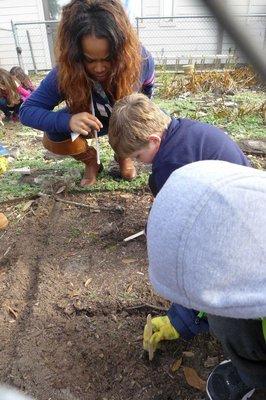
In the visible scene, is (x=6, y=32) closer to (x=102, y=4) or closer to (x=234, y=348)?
(x=102, y=4)

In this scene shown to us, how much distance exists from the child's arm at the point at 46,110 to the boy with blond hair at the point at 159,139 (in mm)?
739

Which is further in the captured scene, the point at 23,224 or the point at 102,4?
the point at 23,224

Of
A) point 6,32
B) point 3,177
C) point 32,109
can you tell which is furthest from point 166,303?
point 6,32

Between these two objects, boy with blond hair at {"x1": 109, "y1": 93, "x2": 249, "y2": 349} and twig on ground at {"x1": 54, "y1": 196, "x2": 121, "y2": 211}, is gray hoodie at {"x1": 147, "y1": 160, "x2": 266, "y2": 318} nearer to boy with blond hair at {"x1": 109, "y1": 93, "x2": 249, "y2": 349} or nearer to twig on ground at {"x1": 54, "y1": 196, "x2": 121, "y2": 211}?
boy with blond hair at {"x1": 109, "y1": 93, "x2": 249, "y2": 349}

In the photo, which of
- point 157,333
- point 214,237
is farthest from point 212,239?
point 157,333

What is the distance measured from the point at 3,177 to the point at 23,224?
0.82m

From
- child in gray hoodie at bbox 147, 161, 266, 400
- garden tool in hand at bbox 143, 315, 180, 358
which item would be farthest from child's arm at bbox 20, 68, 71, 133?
child in gray hoodie at bbox 147, 161, 266, 400

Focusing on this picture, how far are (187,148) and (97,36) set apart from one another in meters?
0.74

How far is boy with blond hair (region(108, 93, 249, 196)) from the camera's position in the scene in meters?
1.57

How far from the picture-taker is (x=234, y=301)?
0.84 metres

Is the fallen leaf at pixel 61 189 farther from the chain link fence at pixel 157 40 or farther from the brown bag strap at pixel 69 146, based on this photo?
the chain link fence at pixel 157 40

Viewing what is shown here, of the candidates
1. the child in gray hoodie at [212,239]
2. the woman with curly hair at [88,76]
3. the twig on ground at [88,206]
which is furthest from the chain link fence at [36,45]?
the child in gray hoodie at [212,239]

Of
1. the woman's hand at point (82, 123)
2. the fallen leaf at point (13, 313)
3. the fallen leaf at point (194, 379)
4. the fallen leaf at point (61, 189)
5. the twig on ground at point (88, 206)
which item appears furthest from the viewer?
the fallen leaf at point (61, 189)

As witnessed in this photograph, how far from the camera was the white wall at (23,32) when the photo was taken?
8125 millimetres
